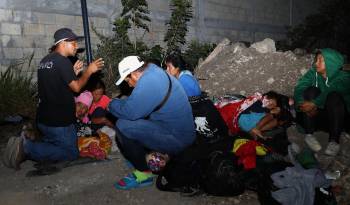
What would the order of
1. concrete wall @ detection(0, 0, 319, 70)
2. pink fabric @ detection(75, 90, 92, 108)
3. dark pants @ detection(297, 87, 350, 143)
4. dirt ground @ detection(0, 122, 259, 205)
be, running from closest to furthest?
dirt ground @ detection(0, 122, 259, 205) → dark pants @ detection(297, 87, 350, 143) → pink fabric @ detection(75, 90, 92, 108) → concrete wall @ detection(0, 0, 319, 70)

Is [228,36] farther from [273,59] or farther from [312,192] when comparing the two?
[312,192]

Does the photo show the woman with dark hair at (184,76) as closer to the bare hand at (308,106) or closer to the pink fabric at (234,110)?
the pink fabric at (234,110)

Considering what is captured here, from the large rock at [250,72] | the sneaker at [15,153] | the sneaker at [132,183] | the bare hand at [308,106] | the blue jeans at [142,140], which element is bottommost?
the sneaker at [132,183]

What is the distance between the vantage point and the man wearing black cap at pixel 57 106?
4.43 m

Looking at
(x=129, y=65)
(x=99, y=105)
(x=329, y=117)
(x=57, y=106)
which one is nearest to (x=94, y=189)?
(x=57, y=106)

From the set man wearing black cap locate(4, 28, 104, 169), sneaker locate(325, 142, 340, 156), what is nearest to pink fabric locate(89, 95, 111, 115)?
man wearing black cap locate(4, 28, 104, 169)

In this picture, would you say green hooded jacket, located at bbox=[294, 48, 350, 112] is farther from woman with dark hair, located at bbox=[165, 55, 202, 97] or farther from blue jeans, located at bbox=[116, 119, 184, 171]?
blue jeans, located at bbox=[116, 119, 184, 171]

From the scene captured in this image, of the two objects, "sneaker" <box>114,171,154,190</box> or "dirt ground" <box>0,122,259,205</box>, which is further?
"sneaker" <box>114,171,154,190</box>

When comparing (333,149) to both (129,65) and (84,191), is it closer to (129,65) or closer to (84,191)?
(129,65)

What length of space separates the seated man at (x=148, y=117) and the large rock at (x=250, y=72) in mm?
3872

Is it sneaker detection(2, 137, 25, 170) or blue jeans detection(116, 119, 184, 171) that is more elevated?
blue jeans detection(116, 119, 184, 171)

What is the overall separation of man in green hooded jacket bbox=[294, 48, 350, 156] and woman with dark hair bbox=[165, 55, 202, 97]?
1399mm

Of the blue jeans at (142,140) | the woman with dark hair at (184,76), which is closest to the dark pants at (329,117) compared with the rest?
the woman with dark hair at (184,76)

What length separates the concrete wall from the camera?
6836 mm
